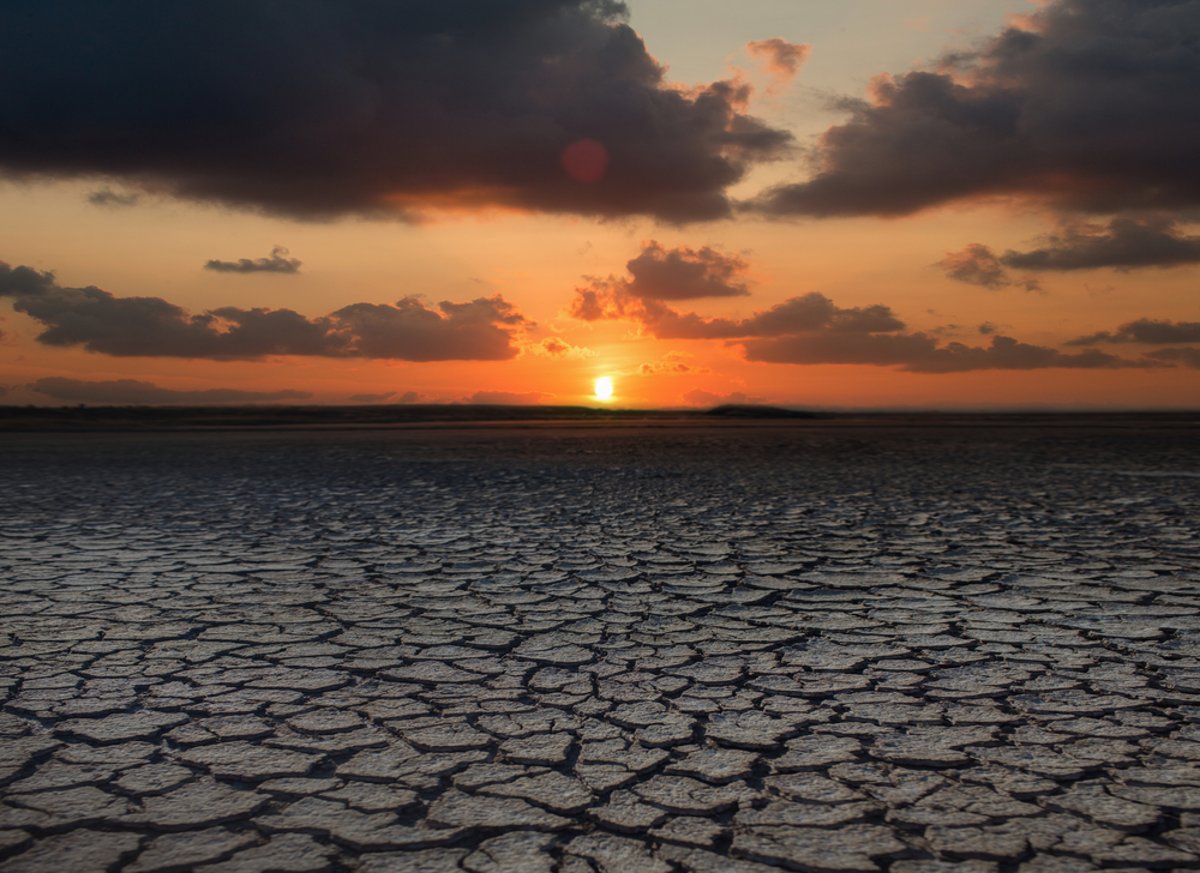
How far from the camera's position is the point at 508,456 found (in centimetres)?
1639

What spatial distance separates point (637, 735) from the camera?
9.37ft

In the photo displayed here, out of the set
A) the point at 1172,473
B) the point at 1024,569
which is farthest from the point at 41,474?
the point at 1172,473

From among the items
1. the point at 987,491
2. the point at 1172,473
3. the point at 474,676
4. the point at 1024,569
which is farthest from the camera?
the point at 1172,473

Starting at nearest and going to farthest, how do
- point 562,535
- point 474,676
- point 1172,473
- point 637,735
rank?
point 637,735 → point 474,676 → point 562,535 → point 1172,473

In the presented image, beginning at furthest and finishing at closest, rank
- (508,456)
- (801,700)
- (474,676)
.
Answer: (508,456), (474,676), (801,700)

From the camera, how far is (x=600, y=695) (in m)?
3.27

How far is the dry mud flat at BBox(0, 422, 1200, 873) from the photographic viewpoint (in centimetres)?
221

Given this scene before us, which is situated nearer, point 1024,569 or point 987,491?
point 1024,569

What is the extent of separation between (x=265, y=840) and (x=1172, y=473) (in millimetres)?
13080

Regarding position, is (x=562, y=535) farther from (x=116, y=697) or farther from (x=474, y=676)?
(x=116, y=697)

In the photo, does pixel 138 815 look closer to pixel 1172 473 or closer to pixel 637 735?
pixel 637 735

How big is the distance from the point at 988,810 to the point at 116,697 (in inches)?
103

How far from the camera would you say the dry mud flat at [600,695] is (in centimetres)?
221

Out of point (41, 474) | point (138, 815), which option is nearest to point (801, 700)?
point (138, 815)
